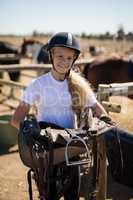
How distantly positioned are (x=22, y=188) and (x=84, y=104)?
1.95 meters

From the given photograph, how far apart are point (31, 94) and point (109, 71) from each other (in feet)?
21.2

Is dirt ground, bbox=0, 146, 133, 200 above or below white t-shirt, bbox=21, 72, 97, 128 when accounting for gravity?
below

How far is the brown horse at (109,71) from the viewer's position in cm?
873

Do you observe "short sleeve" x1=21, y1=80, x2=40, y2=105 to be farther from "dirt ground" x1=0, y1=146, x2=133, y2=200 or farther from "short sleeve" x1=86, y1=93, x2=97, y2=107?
"dirt ground" x1=0, y1=146, x2=133, y2=200

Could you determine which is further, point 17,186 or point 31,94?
point 17,186

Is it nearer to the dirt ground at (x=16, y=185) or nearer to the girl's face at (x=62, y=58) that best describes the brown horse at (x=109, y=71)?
the dirt ground at (x=16, y=185)

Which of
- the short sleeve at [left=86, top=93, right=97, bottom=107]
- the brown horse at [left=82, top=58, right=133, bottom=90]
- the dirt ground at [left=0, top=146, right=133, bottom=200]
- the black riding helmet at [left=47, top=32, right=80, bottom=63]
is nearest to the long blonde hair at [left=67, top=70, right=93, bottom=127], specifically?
the short sleeve at [left=86, top=93, right=97, bottom=107]

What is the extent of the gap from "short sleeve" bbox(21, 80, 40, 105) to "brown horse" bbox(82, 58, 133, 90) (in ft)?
20.0

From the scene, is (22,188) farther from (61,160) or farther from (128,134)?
(61,160)

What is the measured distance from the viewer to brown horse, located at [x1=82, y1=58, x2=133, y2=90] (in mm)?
8734

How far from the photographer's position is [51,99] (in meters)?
2.62

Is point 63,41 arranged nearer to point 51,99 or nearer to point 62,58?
point 62,58

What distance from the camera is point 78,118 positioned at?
2.74 meters

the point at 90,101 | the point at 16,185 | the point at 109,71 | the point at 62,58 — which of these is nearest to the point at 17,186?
the point at 16,185
